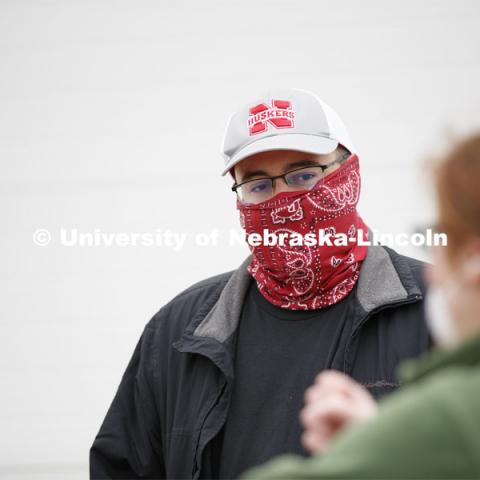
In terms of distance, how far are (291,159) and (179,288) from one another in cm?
218

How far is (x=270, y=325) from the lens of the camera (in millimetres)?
2553

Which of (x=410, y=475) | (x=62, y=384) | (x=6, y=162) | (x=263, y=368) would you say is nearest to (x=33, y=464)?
(x=62, y=384)

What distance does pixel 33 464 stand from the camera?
4.57m

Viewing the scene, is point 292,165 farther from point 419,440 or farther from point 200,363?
point 419,440

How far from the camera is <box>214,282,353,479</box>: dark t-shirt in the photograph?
235 cm

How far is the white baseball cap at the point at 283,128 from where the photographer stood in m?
2.55

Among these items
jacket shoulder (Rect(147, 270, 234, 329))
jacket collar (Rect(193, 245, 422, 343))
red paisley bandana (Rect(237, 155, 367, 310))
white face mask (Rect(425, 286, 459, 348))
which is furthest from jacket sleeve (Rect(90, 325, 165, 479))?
white face mask (Rect(425, 286, 459, 348))

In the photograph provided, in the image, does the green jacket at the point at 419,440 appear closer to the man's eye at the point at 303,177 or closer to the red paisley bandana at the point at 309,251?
the red paisley bandana at the point at 309,251

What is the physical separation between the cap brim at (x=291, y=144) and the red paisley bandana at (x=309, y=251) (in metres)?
0.10

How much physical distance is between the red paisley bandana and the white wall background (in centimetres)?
207

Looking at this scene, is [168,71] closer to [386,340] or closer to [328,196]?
[328,196]

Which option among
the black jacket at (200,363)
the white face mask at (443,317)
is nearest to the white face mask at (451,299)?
the white face mask at (443,317)

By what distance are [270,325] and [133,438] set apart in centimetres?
53

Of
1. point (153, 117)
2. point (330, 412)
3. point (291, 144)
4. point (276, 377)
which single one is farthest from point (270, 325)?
point (153, 117)
